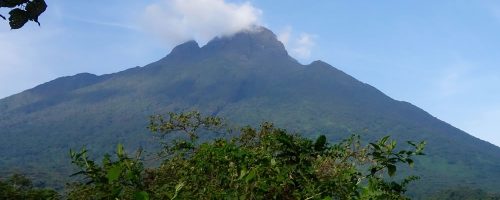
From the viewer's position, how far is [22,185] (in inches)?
1342

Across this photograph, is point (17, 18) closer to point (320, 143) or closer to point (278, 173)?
point (278, 173)

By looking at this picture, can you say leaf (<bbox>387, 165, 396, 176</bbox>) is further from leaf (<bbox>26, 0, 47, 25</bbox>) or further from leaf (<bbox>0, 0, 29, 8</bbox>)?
leaf (<bbox>0, 0, 29, 8</bbox>)

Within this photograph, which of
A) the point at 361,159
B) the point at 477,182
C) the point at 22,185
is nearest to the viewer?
the point at 361,159

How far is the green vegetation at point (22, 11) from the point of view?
4398 mm

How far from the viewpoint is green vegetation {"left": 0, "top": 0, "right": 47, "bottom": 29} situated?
14.4 ft

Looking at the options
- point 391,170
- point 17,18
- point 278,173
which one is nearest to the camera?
point 391,170

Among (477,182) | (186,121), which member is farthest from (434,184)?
(186,121)

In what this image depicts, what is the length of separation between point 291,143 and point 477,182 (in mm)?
208527

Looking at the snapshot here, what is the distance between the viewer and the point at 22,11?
4.47m

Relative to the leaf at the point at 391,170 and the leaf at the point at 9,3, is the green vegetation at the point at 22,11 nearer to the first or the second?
the leaf at the point at 9,3

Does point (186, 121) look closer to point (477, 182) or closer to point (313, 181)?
point (313, 181)

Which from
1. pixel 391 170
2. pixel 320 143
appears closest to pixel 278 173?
pixel 320 143

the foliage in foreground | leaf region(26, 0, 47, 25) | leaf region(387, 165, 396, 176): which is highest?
leaf region(26, 0, 47, 25)

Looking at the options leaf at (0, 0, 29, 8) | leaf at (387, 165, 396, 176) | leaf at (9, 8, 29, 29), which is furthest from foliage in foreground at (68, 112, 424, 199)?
leaf at (0, 0, 29, 8)
